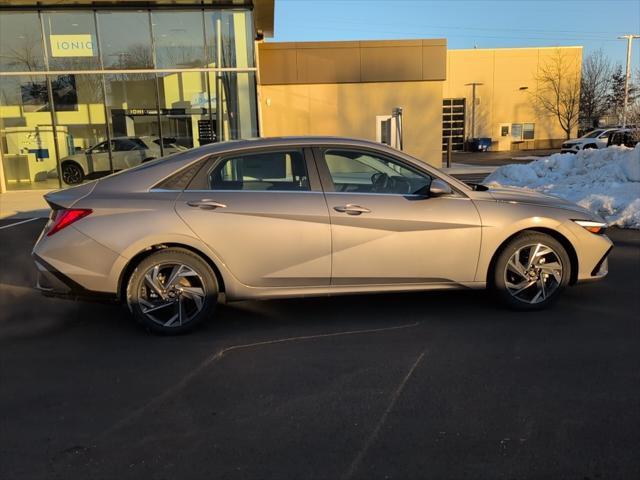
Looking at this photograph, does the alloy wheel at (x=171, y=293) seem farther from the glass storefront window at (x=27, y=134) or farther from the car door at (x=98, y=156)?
the glass storefront window at (x=27, y=134)

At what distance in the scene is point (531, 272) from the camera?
4980mm

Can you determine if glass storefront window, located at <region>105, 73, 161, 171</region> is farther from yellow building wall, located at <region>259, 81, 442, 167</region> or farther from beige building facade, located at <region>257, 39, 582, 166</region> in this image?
yellow building wall, located at <region>259, 81, 442, 167</region>

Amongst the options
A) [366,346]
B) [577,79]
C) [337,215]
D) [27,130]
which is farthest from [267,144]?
[577,79]

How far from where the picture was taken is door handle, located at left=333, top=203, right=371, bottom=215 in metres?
4.65

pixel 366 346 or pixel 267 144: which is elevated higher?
pixel 267 144

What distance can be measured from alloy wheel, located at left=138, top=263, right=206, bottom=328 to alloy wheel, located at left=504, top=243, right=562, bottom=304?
2.74 meters

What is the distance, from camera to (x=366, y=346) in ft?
14.2

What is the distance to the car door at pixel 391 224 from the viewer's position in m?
4.68

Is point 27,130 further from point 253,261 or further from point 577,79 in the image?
point 577,79

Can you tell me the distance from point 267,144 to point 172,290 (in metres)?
1.49

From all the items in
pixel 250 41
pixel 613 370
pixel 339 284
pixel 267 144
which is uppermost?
pixel 250 41

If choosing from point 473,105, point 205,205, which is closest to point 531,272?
point 205,205

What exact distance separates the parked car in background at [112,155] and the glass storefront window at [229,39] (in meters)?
Result: 3.15

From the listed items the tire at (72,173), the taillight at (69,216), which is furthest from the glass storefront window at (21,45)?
the taillight at (69,216)
